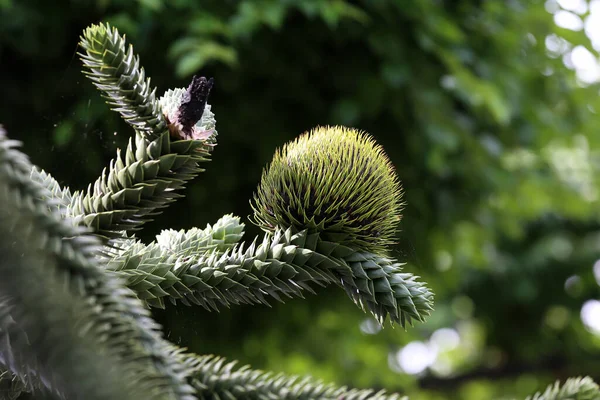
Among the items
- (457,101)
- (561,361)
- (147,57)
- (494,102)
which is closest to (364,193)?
(147,57)

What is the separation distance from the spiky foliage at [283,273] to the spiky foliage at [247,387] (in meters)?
0.06

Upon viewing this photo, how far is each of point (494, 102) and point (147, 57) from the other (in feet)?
3.81

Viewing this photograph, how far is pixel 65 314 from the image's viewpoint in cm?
31

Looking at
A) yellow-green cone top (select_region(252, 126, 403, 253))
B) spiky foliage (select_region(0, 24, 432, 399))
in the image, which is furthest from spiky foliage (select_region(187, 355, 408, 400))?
yellow-green cone top (select_region(252, 126, 403, 253))

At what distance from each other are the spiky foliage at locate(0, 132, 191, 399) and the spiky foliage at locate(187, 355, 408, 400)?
0.65ft

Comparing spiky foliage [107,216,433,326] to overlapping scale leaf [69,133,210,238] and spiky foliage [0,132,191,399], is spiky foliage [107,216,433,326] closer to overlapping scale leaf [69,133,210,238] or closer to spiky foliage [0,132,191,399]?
overlapping scale leaf [69,133,210,238]

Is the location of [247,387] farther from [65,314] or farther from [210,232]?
[65,314]

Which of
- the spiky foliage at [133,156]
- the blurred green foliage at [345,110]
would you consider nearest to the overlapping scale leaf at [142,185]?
the spiky foliage at [133,156]

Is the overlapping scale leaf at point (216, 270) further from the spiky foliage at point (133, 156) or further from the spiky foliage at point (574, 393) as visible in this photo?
the spiky foliage at point (574, 393)

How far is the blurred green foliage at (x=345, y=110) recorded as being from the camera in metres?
1.27

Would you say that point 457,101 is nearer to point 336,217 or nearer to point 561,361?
point 336,217

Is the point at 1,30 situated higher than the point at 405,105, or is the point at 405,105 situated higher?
the point at 405,105

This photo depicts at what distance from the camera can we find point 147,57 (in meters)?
1.89

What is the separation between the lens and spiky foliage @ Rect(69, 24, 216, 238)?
0.54 m
